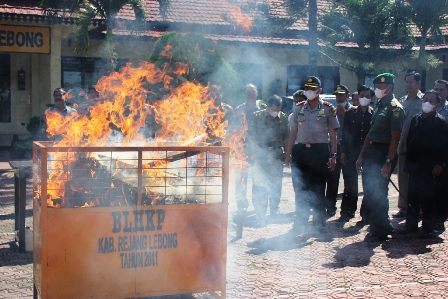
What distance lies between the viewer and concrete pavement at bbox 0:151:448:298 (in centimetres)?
601

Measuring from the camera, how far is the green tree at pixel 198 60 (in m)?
15.5

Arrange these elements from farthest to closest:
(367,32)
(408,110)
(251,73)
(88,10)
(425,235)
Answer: (251,73), (367,32), (88,10), (408,110), (425,235)

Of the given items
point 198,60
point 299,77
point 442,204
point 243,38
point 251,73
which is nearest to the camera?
point 442,204

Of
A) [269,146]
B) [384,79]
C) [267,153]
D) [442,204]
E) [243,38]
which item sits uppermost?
[243,38]

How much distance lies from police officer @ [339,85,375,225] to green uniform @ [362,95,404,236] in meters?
1.16

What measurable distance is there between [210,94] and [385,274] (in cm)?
417

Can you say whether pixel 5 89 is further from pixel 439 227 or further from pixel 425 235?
pixel 425 235

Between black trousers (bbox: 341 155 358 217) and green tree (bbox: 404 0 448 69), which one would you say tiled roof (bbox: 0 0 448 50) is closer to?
green tree (bbox: 404 0 448 69)

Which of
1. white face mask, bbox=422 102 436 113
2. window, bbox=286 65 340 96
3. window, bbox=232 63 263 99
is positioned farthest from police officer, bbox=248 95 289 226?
window, bbox=286 65 340 96

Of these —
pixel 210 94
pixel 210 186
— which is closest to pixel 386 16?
pixel 210 94

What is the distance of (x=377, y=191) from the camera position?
26.5 ft

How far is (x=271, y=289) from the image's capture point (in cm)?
604

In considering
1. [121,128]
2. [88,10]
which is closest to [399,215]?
[121,128]

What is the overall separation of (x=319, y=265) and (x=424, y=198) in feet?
7.22
